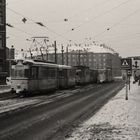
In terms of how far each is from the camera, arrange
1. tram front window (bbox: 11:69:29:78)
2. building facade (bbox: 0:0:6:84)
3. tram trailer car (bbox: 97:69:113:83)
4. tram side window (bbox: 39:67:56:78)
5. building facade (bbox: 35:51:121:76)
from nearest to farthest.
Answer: tram front window (bbox: 11:69:29:78) → tram side window (bbox: 39:67:56:78) → building facade (bbox: 0:0:6:84) → tram trailer car (bbox: 97:69:113:83) → building facade (bbox: 35:51:121:76)

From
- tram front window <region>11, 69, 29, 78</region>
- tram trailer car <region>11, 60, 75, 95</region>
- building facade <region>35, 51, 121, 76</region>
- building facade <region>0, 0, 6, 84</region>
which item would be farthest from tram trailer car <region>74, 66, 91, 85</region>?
building facade <region>35, 51, 121, 76</region>

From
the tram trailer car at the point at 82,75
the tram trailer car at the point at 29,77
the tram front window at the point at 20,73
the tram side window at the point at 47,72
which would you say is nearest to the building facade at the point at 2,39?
the tram trailer car at the point at 82,75

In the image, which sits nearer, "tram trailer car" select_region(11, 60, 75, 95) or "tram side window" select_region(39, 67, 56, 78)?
"tram trailer car" select_region(11, 60, 75, 95)

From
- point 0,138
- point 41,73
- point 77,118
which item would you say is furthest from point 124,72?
point 0,138

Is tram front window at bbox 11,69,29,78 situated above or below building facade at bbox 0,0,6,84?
below

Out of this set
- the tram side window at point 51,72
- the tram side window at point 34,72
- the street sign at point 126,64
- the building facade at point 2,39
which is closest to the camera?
the street sign at point 126,64

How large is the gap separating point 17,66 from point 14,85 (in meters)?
1.52

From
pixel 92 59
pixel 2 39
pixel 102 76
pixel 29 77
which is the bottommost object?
pixel 29 77

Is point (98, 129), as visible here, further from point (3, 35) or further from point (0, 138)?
point (3, 35)

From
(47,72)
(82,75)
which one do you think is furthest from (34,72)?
(82,75)

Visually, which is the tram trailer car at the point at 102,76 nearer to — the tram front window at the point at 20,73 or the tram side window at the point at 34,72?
the tram side window at the point at 34,72

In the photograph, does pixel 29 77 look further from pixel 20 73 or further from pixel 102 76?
pixel 102 76

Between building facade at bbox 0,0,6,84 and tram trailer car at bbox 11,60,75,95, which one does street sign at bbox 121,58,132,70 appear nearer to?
tram trailer car at bbox 11,60,75,95

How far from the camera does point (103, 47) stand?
19188cm
